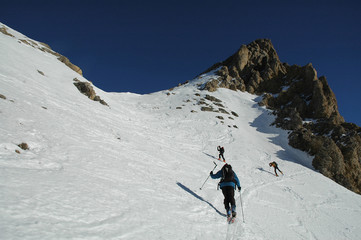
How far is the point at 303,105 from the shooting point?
5541 centimetres

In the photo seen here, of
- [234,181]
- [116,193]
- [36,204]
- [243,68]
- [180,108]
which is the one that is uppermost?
[243,68]

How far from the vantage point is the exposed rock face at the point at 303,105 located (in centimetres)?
2695

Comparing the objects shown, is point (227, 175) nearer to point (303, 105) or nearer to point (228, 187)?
point (228, 187)

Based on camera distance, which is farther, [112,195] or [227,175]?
[227,175]

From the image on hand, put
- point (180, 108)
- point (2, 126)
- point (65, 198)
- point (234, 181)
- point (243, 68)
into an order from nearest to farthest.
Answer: point (65, 198)
point (234, 181)
point (2, 126)
point (180, 108)
point (243, 68)

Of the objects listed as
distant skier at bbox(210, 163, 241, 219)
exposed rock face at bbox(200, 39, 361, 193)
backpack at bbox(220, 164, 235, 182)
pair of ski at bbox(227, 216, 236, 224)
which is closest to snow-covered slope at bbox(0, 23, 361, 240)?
pair of ski at bbox(227, 216, 236, 224)

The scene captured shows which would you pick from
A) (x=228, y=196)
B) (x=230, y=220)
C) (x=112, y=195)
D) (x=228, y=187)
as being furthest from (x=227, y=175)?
(x=112, y=195)

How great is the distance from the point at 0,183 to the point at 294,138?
3769 centimetres

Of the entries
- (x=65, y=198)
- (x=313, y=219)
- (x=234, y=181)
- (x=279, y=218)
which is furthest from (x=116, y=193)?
(x=313, y=219)

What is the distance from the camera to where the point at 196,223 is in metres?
5.99

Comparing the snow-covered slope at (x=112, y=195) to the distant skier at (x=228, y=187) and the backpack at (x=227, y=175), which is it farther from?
the backpack at (x=227, y=175)

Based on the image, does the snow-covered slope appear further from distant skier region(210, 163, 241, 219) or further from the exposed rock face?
the exposed rock face

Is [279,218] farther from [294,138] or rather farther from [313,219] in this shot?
[294,138]

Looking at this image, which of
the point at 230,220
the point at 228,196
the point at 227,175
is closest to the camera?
the point at 230,220
